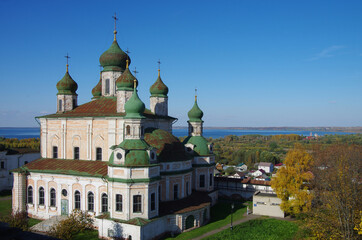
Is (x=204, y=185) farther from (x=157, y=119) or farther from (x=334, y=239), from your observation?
(x=334, y=239)

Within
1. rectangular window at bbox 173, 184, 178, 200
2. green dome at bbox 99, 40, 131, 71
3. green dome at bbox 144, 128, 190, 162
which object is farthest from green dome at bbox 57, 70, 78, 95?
rectangular window at bbox 173, 184, 178, 200

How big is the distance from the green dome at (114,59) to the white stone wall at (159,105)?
4544mm

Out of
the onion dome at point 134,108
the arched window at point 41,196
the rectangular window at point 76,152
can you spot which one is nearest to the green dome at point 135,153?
the onion dome at point 134,108

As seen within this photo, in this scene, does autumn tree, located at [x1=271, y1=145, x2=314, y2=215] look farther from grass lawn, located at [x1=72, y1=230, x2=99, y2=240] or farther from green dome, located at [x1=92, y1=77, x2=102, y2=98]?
green dome, located at [x1=92, y1=77, x2=102, y2=98]

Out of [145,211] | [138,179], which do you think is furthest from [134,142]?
[145,211]

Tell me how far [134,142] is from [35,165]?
38.4 feet

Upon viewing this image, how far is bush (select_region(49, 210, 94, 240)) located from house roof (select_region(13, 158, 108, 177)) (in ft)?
10.6

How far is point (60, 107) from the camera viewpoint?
3145 cm

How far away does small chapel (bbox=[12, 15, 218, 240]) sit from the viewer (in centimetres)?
2155

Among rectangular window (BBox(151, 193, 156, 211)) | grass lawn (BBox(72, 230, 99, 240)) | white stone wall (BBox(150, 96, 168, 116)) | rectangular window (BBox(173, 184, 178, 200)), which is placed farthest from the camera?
white stone wall (BBox(150, 96, 168, 116))

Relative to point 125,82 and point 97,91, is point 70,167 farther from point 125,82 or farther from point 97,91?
point 97,91

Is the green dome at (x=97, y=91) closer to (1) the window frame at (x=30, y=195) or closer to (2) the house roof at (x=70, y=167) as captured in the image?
(2) the house roof at (x=70, y=167)

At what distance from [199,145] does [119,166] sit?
12096mm

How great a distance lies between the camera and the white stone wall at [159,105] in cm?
3167
